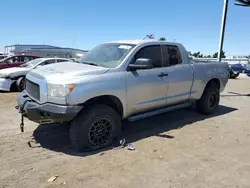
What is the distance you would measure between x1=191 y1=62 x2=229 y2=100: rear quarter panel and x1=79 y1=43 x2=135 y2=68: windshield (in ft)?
6.96

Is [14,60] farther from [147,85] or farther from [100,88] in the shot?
[100,88]

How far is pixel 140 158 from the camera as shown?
3988mm

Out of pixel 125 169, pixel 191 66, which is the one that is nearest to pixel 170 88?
pixel 191 66

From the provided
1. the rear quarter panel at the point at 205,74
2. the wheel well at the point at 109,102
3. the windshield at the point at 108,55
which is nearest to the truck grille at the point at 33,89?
the wheel well at the point at 109,102

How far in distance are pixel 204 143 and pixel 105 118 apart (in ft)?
6.62

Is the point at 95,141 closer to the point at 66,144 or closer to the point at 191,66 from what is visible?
the point at 66,144

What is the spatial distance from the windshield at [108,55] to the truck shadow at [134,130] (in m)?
1.55

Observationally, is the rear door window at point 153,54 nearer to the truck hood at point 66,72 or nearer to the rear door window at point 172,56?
the rear door window at point 172,56

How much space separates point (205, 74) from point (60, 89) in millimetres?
4143

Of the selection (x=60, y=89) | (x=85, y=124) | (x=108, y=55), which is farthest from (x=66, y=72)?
(x=108, y=55)

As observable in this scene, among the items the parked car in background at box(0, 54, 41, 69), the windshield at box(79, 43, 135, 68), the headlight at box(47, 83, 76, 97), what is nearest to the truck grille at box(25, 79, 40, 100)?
the headlight at box(47, 83, 76, 97)

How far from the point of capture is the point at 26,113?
4.16 metres

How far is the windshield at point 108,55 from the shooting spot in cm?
472

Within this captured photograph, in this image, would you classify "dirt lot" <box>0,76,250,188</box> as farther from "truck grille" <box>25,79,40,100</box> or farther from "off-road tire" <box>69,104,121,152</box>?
"truck grille" <box>25,79,40,100</box>
